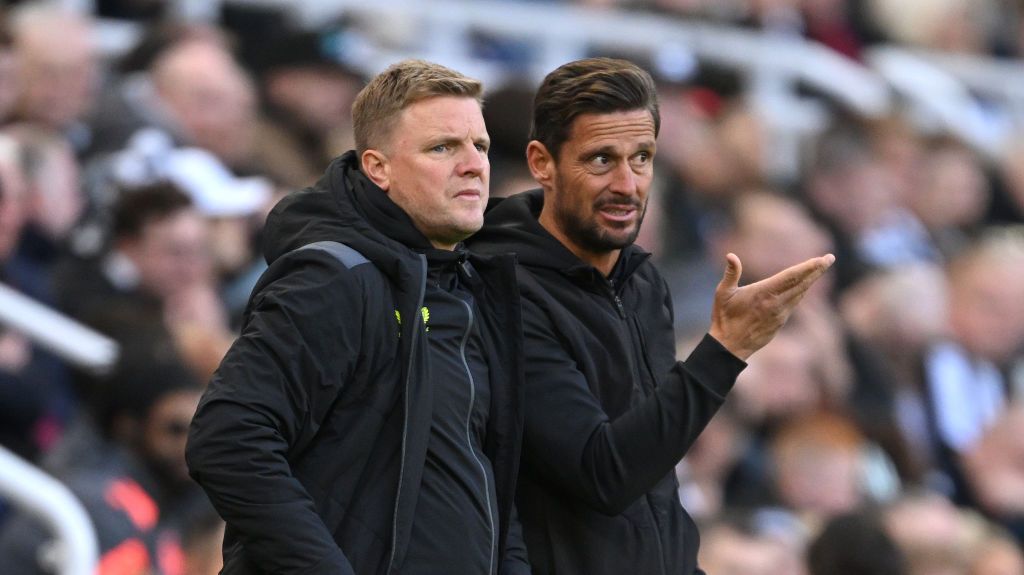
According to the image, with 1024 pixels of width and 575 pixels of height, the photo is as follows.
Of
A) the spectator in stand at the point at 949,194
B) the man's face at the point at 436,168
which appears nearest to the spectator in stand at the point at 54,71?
the man's face at the point at 436,168

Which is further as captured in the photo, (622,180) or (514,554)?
(622,180)

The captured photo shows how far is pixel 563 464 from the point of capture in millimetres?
3598

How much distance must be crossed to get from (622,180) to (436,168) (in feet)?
1.32

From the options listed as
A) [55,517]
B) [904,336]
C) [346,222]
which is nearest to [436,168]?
[346,222]

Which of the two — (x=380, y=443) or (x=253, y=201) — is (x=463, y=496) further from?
(x=253, y=201)

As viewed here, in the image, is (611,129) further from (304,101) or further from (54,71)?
(304,101)

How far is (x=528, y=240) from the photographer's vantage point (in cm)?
382

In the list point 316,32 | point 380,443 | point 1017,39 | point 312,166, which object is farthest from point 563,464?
point 1017,39

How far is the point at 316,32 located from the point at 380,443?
4746mm

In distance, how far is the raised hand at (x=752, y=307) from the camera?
3.54m

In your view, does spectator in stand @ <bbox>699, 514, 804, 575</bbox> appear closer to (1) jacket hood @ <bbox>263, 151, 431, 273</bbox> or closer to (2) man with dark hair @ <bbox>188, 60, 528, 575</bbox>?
(2) man with dark hair @ <bbox>188, 60, 528, 575</bbox>

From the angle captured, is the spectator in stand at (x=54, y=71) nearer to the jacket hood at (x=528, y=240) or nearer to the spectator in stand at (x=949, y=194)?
the jacket hood at (x=528, y=240)

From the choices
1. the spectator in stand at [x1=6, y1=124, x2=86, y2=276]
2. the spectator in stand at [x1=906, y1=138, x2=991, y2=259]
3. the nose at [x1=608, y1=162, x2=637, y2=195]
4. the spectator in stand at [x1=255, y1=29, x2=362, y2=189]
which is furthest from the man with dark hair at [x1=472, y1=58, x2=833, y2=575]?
the spectator in stand at [x1=906, y1=138, x2=991, y2=259]

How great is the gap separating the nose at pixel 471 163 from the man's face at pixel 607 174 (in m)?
0.29
